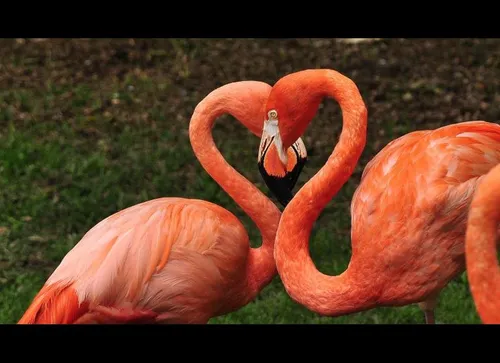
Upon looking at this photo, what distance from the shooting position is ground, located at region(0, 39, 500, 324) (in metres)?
6.75

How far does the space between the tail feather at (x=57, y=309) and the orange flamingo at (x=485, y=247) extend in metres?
1.84

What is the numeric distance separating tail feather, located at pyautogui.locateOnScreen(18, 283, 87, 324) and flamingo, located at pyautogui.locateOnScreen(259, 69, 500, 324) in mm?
969

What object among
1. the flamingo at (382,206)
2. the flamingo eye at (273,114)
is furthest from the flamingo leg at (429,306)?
the flamingo eye at (273,114)

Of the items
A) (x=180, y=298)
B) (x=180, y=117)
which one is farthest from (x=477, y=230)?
(x=180, y=117)

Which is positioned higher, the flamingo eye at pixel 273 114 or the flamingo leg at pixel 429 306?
the flamingo eye at pixel 273 114

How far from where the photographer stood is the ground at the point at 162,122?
6746mm

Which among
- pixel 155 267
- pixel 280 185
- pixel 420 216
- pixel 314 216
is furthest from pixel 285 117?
pixel 155 267

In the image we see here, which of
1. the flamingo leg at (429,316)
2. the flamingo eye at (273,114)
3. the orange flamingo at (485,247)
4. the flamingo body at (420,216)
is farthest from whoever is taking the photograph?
the flamingo leg at (429,316)

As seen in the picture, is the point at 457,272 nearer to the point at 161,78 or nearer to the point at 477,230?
the point at 477,230

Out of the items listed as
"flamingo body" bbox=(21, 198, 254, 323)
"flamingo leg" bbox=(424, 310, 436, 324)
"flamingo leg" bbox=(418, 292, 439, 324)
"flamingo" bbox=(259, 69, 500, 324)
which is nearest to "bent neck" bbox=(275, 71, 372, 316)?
"flamingo" bbox=(259, 69, 500, 324)

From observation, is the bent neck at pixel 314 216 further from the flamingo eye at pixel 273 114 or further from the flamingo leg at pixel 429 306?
the flamingo leg at pixel 429 306

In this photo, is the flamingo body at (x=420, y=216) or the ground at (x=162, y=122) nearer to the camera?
the flamingo body at (x=420, y=216)

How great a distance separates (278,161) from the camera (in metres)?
4.94

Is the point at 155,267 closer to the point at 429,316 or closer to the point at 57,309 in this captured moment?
the point at 57,309
